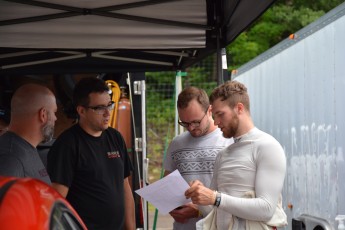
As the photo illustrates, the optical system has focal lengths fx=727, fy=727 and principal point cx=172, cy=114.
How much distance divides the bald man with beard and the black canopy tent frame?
4.50 ft

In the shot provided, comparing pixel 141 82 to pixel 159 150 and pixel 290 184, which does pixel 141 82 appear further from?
pixel 159 150

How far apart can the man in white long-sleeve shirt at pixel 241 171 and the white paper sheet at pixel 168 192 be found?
8.8 inches

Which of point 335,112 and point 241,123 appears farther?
point 335,112

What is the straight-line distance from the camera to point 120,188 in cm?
570

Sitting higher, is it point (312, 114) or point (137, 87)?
point (137, 87)

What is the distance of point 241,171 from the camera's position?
14.2 ft

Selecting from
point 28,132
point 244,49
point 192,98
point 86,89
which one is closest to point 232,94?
point 192,98

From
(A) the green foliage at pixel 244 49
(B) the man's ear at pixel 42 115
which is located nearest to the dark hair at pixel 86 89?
(B) the man's ear at pixel 42 115

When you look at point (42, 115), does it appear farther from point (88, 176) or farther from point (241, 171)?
point (241, 171)

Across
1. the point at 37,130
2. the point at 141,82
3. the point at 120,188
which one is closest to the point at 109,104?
the point at 120,188

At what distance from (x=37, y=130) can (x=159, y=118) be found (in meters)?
15.3

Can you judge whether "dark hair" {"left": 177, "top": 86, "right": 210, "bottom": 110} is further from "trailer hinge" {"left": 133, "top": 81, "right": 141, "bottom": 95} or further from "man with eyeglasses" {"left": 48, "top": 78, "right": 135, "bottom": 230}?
"trailer hinge" {"left": 133, "top": 81, "right": 141, "bottom": 95}

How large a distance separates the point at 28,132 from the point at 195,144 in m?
1.53

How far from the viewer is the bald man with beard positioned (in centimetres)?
414
